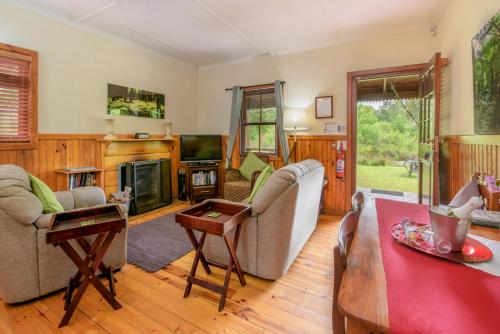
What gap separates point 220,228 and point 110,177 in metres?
2.84

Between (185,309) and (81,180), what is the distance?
8.29ft

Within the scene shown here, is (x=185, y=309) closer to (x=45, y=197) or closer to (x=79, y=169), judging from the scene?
(x=45, y=197)

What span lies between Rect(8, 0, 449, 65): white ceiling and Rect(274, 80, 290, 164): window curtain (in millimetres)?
650

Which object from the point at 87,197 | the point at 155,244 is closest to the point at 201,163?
the point at 155,244

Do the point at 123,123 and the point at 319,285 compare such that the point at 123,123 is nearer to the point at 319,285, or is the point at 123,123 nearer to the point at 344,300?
the point at 319,285

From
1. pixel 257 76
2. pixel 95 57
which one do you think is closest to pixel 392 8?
pixel 257 76

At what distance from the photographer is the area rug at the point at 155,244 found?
8.29ft

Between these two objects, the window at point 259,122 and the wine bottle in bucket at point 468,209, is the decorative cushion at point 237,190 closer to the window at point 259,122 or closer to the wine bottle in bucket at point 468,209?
the window at point 259,122

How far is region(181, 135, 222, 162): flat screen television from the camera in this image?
474 centimetres

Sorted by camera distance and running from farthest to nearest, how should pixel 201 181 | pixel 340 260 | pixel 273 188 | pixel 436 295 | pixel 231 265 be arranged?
pixel 201 181, pixel 273 188, pixel 231 265, pixel 340 260, pixel 436 295

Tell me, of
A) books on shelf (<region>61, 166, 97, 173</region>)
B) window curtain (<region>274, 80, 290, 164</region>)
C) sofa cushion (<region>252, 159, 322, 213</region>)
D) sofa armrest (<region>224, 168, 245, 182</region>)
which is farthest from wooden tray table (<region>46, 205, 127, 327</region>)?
window curtain (<region>274, 80, 290, 164</region>)

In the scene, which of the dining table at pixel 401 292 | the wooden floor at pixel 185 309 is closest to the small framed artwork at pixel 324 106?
the wooden floor at pixel 185 309

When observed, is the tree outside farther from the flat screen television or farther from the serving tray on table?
the serving tray on table

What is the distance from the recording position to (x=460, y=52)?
8.04ft
